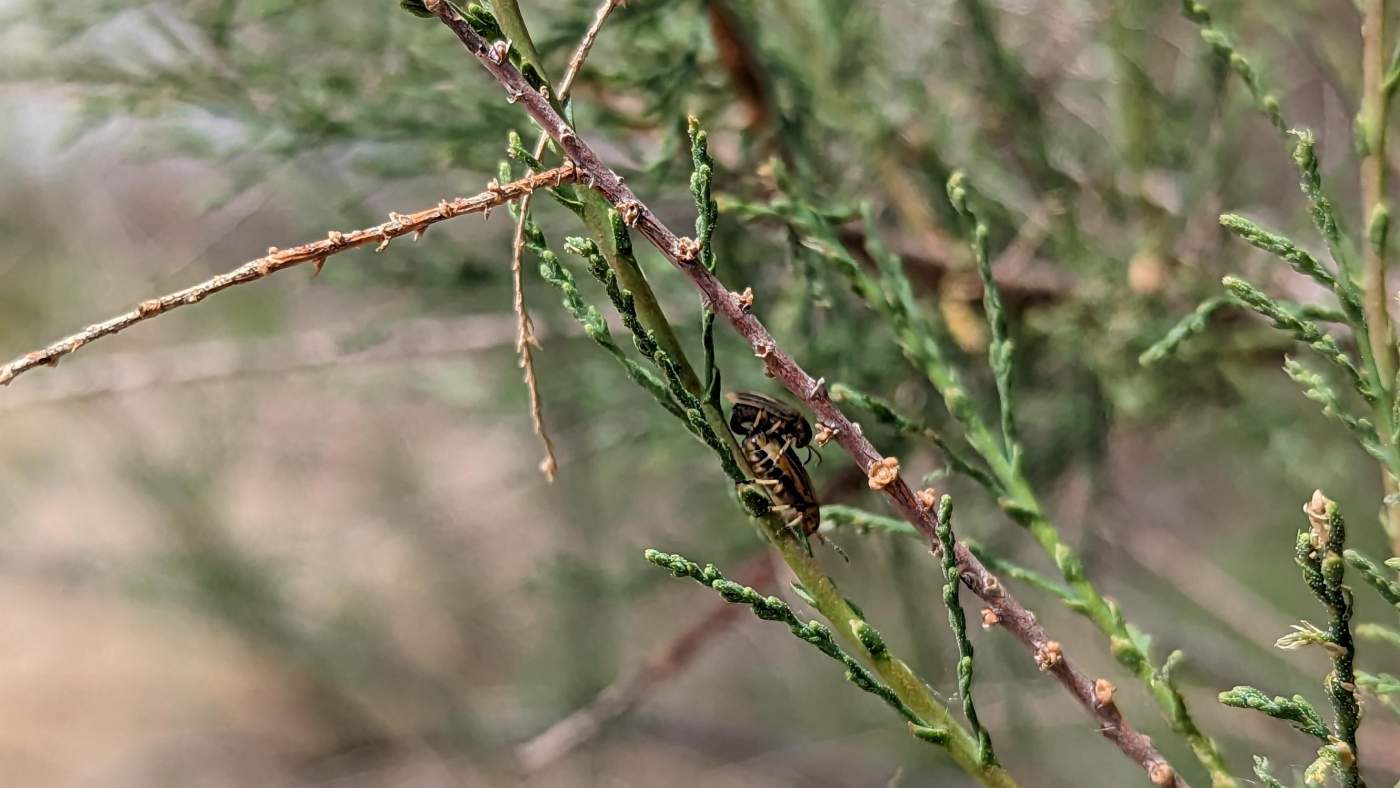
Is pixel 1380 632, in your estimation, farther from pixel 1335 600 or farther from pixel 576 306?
pixel 576 306

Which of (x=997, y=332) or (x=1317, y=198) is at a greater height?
(x=1317, y=198)

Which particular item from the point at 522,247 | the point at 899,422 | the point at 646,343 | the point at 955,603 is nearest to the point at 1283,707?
the point at 955,603

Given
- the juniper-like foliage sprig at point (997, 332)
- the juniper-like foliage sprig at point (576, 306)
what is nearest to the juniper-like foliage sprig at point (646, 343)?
the juniper-like foliage sprig at point (576, 306)

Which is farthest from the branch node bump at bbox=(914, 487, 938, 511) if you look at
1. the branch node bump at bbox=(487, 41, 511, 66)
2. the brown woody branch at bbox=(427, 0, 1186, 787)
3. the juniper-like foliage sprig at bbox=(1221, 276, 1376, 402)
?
the branch node bump at bbox=(487, 41, 511, 66)

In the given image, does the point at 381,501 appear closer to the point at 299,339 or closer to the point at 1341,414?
the point at 299,339

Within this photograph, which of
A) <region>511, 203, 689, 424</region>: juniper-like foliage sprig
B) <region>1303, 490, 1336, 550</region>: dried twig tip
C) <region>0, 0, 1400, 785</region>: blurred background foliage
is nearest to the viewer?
<region>1303, 490, 1336, 550</region>: dried twig tip

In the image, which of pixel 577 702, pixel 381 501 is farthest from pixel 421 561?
pixel 577 702

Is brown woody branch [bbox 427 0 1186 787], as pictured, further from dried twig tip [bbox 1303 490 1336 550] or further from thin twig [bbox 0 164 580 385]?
dried twig tip [bbox 1303 490 1336 550]
